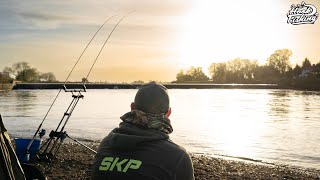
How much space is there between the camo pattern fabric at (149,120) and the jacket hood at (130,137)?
0.15 ft

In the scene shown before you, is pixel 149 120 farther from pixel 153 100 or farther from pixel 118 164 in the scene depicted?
pixel 118 164

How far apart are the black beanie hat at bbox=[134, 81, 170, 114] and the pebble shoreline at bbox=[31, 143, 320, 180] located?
7.88m

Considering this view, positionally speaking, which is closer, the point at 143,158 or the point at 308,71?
the point at 143,158

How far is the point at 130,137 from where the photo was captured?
3.32m

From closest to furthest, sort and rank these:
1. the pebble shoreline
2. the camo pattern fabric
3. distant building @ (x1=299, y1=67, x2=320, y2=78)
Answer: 1. the camo pattern fabric
2. the pebble shoreline
3. distant building @ (x1=299, y1=67, x2=320, y2=78)

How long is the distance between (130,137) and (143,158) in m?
0.22

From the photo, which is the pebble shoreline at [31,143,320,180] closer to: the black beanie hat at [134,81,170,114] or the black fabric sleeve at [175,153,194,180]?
the black beanie hat at [134,81,170,114]

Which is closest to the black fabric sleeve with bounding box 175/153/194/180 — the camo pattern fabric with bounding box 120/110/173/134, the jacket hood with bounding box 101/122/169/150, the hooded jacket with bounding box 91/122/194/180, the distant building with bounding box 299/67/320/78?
the hooded jacket with bounding box 91/122/194/180

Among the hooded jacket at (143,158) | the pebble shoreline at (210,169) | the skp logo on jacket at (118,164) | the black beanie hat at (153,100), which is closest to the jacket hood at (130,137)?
the hooded jacket at (143,158)

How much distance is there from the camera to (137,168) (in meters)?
3.23

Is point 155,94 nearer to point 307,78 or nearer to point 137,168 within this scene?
point 137,168

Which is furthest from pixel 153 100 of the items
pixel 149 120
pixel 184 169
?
pixel 184 169

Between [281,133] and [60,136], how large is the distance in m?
21.8

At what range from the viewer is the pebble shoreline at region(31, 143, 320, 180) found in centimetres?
1158
